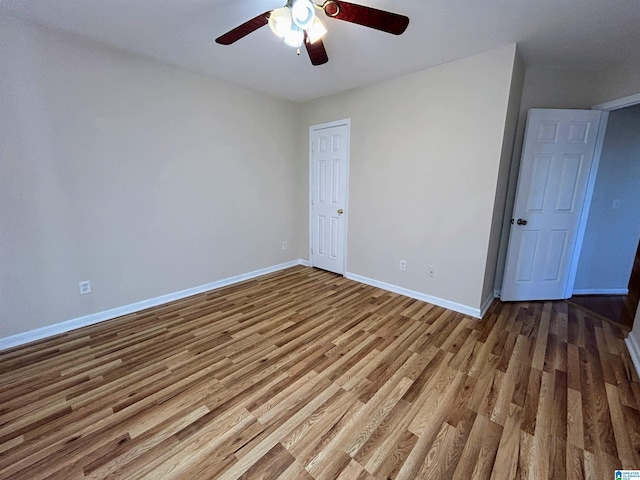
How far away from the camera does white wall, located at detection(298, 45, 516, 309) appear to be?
2404mm

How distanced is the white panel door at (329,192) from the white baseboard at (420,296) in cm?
34

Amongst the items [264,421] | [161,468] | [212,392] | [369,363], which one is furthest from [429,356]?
[161,468]

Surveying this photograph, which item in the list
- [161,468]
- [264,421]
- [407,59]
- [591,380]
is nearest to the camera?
[161,468]

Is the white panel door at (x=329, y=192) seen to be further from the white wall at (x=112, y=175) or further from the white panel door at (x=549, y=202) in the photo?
the white panel door at (x=549, y=202)

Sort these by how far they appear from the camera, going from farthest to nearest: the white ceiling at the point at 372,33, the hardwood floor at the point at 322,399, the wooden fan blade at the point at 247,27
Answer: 1. the white ceiling at the point at 372,33
2. the wooden fan blade at the point at 247,27
3. the hardwood floor at the point at 322,399

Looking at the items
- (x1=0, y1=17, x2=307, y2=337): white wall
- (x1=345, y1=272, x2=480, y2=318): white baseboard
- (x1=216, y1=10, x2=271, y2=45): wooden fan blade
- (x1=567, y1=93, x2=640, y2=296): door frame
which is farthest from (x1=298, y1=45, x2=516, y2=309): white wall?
(x1=216, y1=10, x2=271, y2=45): wooden fan blade

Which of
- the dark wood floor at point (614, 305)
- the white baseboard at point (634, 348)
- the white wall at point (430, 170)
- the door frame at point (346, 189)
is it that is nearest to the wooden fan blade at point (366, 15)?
the white wall at point (430, 170)

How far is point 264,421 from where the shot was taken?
1.48 meters

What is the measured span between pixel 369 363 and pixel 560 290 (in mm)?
2636

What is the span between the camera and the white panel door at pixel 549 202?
2.67 m

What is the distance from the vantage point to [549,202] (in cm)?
281

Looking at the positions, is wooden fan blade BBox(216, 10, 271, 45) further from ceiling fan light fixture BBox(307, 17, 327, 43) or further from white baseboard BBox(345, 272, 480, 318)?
white baseboard BBox(345, 272, 480, 318)

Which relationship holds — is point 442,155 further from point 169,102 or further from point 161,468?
point 161,468

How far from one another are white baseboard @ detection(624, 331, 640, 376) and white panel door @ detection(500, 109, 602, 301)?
851mm
